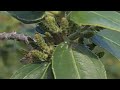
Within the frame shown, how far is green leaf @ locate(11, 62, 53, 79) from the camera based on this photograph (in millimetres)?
1134

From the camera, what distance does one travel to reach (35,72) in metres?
1.16

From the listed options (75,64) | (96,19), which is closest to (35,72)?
(75,64)

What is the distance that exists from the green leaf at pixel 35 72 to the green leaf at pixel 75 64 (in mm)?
65

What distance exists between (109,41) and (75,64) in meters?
0.31

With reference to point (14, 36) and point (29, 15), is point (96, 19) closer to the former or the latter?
point (29, 15)

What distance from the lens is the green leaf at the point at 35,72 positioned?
3.72 feet

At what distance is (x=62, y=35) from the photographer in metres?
1.15

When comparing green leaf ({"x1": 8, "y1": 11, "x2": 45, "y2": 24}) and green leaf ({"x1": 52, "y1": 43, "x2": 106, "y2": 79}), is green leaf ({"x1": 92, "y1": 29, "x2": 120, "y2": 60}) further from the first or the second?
green leaf ({"x1": 8, "y1": 11, "x2": 45, "y2": 24})

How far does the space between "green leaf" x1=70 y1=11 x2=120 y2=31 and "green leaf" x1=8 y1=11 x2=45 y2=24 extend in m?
0.10

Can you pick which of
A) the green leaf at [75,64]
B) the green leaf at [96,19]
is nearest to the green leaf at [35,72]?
the green leaf at [75,64]

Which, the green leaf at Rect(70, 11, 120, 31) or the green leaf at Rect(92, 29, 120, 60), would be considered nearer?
the green leaf at Rect(70, 11, 120, 31)

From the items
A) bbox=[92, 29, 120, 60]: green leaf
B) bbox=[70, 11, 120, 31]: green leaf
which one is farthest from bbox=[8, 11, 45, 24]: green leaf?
bbox=[92, 29, 120, 60]: green leaf
